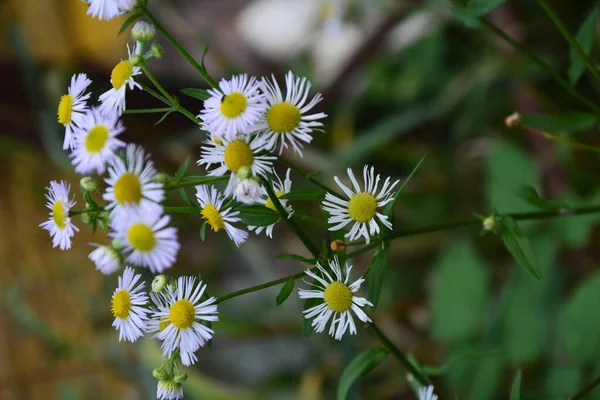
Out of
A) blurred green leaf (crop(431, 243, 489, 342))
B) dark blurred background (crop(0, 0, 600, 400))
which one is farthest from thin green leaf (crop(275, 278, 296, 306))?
blurred green leaf (crop(431, 243, 489, 342))

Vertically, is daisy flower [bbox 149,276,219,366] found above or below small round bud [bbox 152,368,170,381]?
above

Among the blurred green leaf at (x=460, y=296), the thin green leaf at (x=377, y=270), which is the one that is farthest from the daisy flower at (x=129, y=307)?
the blurred green leaf at (x=460, y=296)

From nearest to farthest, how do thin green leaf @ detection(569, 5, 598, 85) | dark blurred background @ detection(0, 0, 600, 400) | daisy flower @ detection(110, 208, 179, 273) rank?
daisy flower @ detection(110, 208, 179, 273) → thin green leaf @ detection(569, 5, 598, 85) → dark blurred background @ detection(0, 0, 600, 400)

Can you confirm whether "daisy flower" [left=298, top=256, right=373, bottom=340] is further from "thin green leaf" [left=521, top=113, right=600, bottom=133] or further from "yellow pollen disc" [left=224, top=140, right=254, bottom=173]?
"thin green leaf" [left=521, top=113, right=600, bottom=133]

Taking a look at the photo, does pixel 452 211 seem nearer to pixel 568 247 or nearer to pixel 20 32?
pixel 568 247

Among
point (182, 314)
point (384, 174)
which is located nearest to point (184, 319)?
point (182, 314)

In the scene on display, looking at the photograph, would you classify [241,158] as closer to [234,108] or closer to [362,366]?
[234,108]

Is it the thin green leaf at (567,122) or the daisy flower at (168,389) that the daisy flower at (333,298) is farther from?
the thin green leaf at (567,122)
